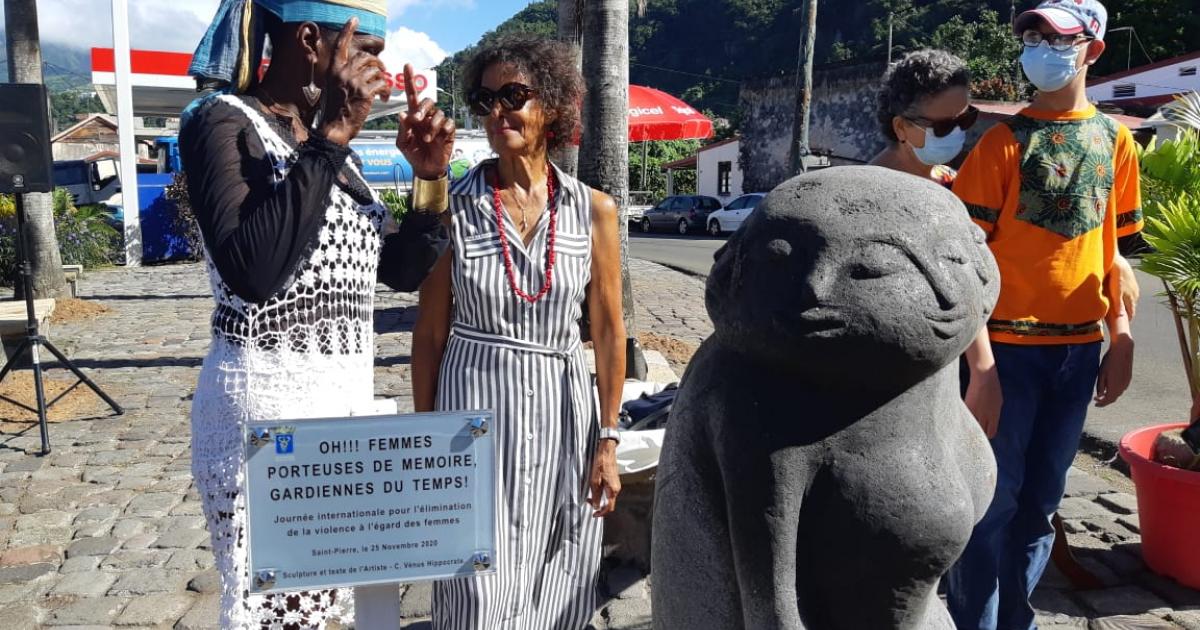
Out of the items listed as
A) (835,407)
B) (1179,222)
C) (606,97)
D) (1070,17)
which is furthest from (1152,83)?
(835,407)

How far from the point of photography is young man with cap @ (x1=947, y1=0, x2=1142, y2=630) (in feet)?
9.02

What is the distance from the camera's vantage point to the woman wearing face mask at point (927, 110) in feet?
9.78

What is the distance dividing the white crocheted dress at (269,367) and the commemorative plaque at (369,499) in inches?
10.0

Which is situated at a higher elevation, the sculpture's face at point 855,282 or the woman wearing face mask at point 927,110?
Result: the woman wearing face mask at point 927,110

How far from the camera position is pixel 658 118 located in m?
13.8

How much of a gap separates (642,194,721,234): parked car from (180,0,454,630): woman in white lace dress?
26.9 metres

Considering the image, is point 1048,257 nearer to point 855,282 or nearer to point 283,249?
point 855,282

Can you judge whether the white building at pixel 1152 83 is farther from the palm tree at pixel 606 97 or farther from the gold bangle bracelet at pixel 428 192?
the gold bangle bracelet at pixel 428 192

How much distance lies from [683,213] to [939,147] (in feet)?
86.0

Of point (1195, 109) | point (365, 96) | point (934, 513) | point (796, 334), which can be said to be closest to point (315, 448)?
point (365, 96)

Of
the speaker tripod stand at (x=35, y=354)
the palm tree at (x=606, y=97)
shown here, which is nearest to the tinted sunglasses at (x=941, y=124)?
the palm tree at (x=606, y=97)

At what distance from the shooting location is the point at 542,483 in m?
2.52

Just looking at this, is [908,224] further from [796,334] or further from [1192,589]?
[1192,589]

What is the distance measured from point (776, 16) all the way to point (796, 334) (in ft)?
217
